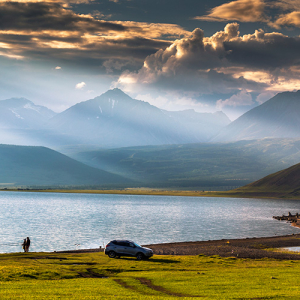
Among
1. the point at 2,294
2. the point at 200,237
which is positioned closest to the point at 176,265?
the point at 2,294

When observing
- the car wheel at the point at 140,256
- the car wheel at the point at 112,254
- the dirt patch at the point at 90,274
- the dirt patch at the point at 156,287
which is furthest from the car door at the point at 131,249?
the dirt patch at the point at 156,287

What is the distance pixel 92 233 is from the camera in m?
114

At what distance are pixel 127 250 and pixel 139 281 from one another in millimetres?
21442

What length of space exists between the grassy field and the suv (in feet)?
15.8

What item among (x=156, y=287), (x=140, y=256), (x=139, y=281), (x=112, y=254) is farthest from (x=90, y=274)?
(x=112, y=254)

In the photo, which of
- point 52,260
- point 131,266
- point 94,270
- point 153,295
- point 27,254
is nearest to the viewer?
point 153,295

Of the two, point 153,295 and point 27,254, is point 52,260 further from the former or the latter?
point 153,295

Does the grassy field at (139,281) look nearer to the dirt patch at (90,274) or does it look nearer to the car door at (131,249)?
the dirt patch at (90,274)

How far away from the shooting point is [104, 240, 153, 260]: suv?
5881 centimetres

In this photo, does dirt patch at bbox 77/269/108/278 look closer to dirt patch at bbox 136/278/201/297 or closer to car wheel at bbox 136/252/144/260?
dirt patch at bbox 136/278/201/297

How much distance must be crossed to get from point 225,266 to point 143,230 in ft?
234

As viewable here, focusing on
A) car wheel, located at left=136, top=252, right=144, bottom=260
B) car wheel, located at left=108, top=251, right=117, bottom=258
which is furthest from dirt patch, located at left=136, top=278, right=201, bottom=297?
car wheel, located at left=108, top=251, right=117, bottom=258

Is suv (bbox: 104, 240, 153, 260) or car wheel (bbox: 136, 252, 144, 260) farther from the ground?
suv (bbox: 104, 240, 153, 260)

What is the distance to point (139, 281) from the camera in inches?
1511
